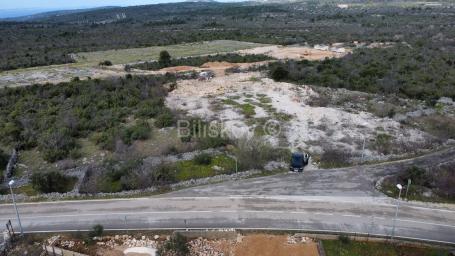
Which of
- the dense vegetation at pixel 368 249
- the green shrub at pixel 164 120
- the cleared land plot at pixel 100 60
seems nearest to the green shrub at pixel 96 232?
the dense vegetation at pixel 368 249

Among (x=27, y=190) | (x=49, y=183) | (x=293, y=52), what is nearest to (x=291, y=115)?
(x=49, y=183)

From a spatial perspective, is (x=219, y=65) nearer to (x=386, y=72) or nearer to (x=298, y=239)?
(x=386, y=72)

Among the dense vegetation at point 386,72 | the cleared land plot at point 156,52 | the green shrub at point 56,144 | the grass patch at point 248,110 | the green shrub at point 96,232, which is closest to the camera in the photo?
the green shrub at point 96,232

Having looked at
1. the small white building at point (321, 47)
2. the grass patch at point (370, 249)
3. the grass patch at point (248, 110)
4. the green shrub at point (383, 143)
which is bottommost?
the grass patch at point (370, 249)

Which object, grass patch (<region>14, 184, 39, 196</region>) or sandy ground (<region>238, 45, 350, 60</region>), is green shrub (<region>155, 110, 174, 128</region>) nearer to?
grass patch (<region>14, 184, 39, 196</region>)

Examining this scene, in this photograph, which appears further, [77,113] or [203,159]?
[77,113]

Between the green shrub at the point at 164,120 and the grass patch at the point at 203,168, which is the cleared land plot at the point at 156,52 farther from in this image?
the grass patch at the point at 203,168

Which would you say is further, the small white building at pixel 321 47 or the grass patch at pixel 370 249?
the small white building at pixel 321 47
